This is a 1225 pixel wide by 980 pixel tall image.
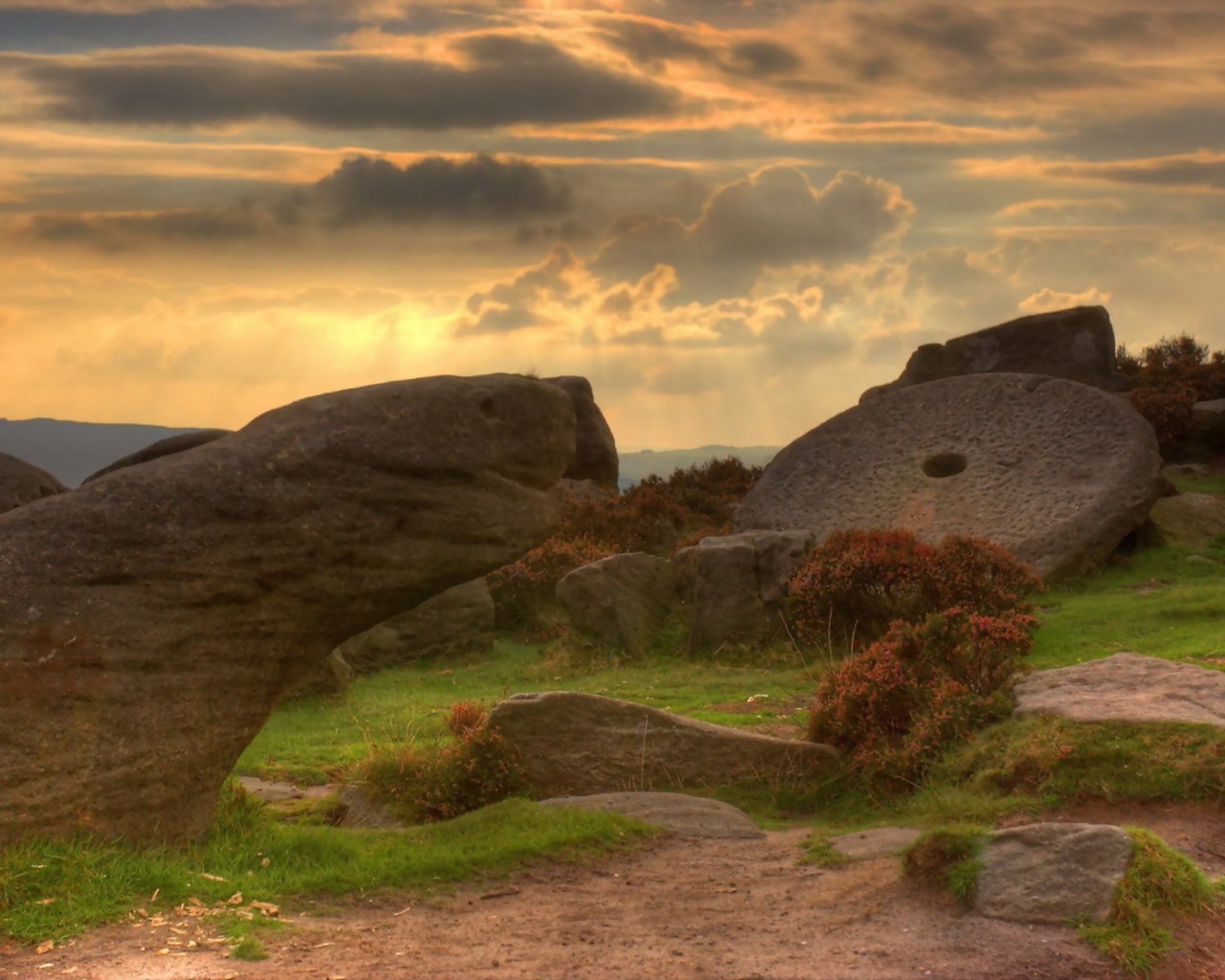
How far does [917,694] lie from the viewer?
39.1ft

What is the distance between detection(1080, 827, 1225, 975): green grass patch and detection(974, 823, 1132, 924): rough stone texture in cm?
7

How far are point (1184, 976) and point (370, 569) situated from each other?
5.68 meters

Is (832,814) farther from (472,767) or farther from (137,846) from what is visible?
(137,846)

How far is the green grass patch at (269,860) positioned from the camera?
8.45 meters

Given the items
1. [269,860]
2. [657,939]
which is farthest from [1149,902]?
[269,860]

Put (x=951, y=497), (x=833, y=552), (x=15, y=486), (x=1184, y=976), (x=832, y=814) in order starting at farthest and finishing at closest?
(x=951, y=497) → (x=833, y=552) → (x=15, y=486) → (x=832, y=814) → (x=1184, y=976)

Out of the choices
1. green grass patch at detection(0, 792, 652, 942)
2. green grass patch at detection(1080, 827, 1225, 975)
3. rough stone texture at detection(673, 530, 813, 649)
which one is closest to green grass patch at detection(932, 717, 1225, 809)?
green grass patch at detection(1080, 827, 1225, 975)

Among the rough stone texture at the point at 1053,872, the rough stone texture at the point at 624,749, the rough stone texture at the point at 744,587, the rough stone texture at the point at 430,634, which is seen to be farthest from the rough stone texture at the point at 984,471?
the rough stone texture at the point at 1053,872

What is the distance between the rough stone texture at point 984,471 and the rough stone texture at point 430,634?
223 inches

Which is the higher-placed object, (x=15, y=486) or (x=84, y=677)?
(x=15, y=486)

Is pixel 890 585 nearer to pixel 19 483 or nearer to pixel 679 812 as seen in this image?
pixel 679 812

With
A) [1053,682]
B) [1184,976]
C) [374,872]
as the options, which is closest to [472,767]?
[374,872]

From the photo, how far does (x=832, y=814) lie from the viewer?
11352 millimetres

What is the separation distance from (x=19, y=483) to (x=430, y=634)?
6170 millimetres
